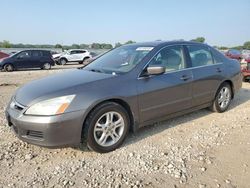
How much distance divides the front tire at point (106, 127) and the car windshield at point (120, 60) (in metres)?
0.68

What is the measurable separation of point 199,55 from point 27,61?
16.4 m

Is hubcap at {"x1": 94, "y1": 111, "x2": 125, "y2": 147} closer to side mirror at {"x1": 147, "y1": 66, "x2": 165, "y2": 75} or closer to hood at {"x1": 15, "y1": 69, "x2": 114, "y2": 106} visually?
hood at {"x1": 15, "y1": 69, "x2": 114, "y2": 106}

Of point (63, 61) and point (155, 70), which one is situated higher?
point (155, 70)

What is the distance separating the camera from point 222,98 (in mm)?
5781

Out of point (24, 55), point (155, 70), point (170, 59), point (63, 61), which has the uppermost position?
point (170, 59)

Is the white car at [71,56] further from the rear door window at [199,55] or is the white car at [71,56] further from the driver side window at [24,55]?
the rear door window at [199,55]

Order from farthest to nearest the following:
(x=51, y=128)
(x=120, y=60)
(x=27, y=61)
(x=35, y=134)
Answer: (x=27, y=61), (x=120, y=60), (x=35, y=134), (x=51, y=128)

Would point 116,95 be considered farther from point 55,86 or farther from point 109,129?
point 55,86

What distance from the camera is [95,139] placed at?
3.70m

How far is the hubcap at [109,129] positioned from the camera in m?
3.75

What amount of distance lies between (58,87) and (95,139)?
0.87 m

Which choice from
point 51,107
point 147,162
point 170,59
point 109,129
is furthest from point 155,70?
point 51,107

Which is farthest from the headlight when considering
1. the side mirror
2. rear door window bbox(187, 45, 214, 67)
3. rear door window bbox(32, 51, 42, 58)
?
rear door window bbox(32, 51, 42, 58)

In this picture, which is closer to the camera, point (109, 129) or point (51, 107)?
point (51, 107)
